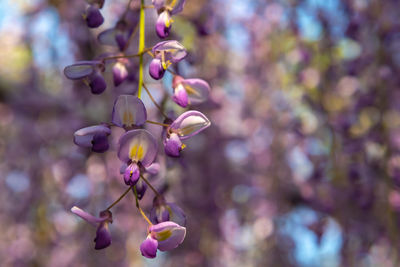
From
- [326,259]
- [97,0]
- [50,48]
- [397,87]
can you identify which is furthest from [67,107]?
[326,259]

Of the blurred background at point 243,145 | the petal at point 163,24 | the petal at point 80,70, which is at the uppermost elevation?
the petal at point 163,24

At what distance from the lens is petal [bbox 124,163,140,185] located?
0.67 metres

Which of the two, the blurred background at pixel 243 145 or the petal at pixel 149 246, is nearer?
the petal at pixel 149 246

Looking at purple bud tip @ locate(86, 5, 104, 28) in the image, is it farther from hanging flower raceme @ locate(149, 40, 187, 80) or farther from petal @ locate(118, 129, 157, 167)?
petal @ locate(118, 129, 157, 167)

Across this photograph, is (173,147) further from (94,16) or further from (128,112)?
(94,16)

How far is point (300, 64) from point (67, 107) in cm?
131

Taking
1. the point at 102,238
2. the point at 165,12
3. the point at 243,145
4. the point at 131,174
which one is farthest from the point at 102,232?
the point at 243,145

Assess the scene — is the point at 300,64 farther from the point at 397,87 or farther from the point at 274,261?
the point at 274,261

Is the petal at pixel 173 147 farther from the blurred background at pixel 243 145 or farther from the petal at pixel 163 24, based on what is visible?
the blurred background at pixel 243 145

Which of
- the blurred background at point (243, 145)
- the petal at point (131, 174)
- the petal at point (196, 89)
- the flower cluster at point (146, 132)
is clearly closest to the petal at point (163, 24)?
the flower cluster at point (146, 132)

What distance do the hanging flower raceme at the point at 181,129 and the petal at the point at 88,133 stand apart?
9cm

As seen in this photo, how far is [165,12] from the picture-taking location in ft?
2.64

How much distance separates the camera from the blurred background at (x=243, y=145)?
→ 201 cm

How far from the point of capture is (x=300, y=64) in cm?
238
